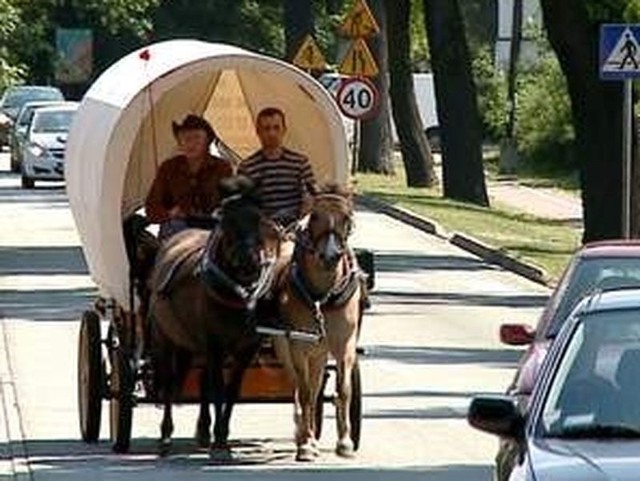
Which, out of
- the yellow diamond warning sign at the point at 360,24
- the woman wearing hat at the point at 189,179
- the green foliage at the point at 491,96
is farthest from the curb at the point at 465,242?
the green foliage at the point at 491,96

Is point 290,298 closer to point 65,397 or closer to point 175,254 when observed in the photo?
point 175,254

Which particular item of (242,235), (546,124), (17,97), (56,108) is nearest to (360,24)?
(56,108)

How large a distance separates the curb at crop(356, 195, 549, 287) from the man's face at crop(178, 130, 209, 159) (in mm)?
16124

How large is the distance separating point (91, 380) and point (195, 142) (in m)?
1.73

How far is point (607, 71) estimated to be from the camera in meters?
28.3

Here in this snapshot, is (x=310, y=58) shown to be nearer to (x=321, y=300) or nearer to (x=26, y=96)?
(x=26, y=96)

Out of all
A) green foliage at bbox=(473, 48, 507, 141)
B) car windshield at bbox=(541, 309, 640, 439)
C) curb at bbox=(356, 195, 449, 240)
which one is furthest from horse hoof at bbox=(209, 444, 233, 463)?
green foliage at bbox=(473, 48, 507, 141)

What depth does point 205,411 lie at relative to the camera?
16938mm

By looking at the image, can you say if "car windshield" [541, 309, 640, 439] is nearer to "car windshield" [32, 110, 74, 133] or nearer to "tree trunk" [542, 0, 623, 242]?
"tree trunk" [542, 0, 623, 242]

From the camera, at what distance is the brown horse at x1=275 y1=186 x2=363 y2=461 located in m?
16.1

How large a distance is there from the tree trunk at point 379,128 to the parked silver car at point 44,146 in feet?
23.8

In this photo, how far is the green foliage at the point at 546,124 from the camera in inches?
2928

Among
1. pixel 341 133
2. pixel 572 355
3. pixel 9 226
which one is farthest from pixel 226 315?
pixel 9 226

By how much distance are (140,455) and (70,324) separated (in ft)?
32.1
